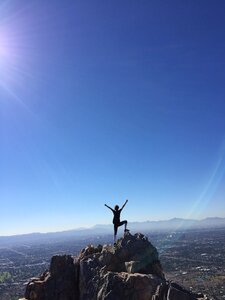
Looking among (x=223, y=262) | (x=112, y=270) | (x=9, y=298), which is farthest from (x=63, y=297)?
(x=223, y=262)

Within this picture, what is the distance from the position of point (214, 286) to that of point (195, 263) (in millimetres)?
63939

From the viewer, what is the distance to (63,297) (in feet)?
78.6

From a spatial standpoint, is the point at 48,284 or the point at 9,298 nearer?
the point at 48,284

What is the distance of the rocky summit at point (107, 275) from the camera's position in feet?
68.1

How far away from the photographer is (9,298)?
134625 millimetres

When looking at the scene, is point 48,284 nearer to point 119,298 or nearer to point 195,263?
point 119,298

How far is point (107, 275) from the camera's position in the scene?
22.2 metres

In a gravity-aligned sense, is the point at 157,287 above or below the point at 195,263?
below

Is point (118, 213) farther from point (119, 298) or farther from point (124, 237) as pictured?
point (119, 298)

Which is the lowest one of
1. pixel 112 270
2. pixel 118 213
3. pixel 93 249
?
pixel 112 270

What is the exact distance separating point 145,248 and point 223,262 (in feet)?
606

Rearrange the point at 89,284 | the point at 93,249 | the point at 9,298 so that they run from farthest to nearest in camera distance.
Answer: the point at 9,298 → the point at 93,249 → the point at 89,284

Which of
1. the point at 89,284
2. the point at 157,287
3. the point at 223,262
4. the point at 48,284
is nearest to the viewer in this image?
the point at 157,287

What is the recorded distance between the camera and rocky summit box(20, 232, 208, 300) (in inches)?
818
